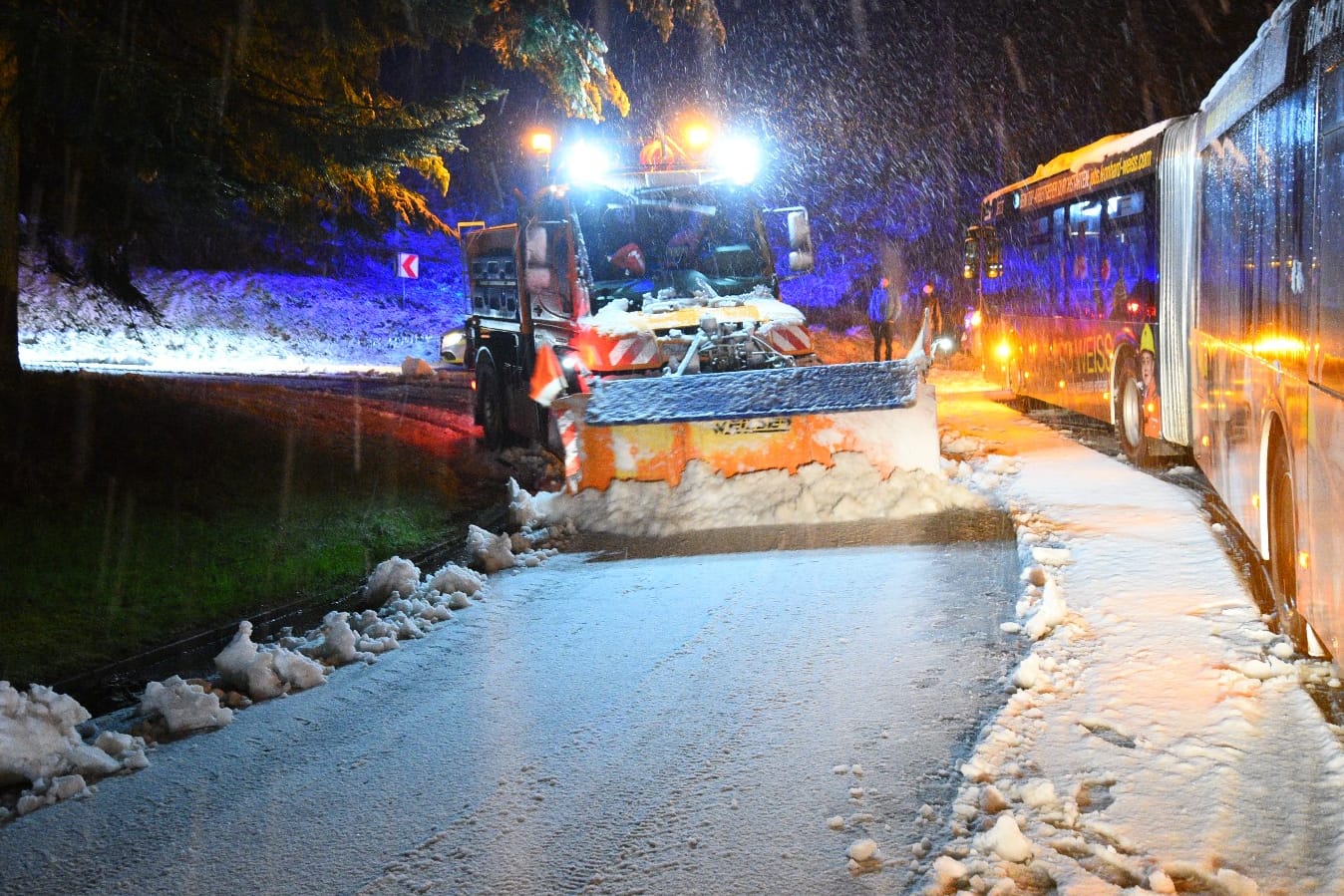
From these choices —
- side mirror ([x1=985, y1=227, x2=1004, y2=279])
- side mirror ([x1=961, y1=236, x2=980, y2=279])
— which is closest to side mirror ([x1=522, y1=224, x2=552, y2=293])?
side mirror ([x1=985, y1=227, x2=1004, y2=279])

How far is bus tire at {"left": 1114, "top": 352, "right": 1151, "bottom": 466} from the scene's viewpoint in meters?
12.6

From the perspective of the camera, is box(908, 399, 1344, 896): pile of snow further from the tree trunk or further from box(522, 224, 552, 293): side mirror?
the tree trunk

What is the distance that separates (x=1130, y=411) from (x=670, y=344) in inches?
199

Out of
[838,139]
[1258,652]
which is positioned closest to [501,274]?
[1258,652]

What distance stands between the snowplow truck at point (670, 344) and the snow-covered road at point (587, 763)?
2920 mm

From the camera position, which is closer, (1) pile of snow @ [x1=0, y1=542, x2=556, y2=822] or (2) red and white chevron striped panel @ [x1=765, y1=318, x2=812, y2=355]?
(1) pile of snow @ [x1=0, y1=542, x2=556, y2=822]

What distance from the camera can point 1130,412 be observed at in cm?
1299

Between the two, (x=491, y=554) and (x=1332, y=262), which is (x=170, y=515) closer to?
(x=491, y=554)

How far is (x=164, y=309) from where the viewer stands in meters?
35.2

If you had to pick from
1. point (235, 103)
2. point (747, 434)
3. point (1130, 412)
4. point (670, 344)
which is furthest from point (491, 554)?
point (1130, 412)

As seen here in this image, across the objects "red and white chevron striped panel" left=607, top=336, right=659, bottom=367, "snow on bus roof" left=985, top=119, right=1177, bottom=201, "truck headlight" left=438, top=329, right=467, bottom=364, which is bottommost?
"red and white chevron striped panel" left=607, top=336, right=659, bottom=367

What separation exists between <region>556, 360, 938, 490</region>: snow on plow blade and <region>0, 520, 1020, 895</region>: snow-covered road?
2866 mm

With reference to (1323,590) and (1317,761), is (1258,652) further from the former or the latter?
(1317,761)

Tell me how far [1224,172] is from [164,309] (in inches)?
1275
